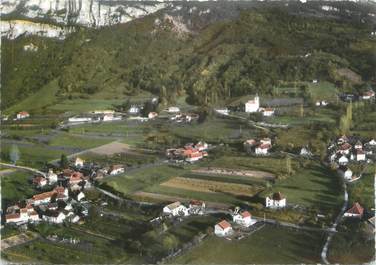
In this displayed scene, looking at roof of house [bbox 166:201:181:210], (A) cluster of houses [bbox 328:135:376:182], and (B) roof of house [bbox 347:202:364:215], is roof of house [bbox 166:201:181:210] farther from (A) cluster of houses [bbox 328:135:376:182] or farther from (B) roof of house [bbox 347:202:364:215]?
(A) cluster of houses [bbox 328:135:376:182]

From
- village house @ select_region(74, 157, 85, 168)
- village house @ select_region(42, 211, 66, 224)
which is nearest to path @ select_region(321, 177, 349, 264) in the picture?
village house @ select_region(42, 211, 66, 224)

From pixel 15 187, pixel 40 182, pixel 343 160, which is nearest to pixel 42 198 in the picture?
pixel 40 182

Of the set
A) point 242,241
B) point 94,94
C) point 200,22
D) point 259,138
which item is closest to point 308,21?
point 200,22

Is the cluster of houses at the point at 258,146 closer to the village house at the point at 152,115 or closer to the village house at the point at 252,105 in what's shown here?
the village house at the point at 252,105

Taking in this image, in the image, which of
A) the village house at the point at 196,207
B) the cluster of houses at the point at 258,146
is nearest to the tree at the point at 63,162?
the village house at the point at 196,207

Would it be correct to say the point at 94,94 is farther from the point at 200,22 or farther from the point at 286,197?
the point at 286,197

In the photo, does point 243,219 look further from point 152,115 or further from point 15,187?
point 152,115

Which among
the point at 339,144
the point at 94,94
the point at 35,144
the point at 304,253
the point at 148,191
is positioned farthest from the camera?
the point at 94,94
